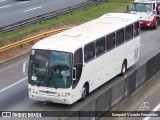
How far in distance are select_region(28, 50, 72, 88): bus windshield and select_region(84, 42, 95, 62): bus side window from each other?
1.29 m

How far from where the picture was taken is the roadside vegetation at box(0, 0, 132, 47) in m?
32.2

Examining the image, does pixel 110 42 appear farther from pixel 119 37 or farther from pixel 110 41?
pixel 119 37

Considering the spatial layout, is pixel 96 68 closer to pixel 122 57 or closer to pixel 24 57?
pixel 122 57

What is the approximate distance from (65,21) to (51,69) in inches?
782

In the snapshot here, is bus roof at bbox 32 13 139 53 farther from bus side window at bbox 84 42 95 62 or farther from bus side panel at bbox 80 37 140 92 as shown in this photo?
bus side panel at bbox 80 37 140 92

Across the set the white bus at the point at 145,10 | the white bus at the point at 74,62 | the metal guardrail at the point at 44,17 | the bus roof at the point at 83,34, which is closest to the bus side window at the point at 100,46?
the white bus at the point at 74,62

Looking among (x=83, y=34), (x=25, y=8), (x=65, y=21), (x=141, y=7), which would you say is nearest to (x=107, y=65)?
(x=83, y=34)

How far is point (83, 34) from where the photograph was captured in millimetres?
21297

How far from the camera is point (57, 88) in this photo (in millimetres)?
19141

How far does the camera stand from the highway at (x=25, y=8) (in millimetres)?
41625

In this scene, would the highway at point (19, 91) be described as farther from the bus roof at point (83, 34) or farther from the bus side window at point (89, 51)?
the bus roof at point (83, 34)

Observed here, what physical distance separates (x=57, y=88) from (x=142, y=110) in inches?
141

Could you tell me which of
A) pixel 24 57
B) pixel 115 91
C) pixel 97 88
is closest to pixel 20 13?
pixel 24 57

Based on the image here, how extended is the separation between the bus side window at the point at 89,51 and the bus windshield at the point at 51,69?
1293mm
